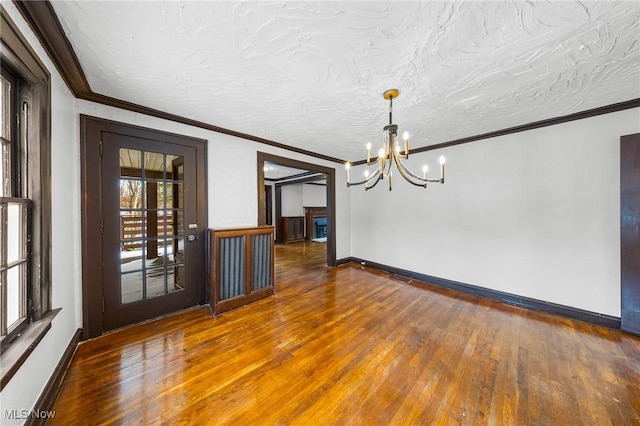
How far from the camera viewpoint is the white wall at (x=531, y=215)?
7.84 ft

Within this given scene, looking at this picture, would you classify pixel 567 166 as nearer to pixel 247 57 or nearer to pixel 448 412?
pixel 448 412

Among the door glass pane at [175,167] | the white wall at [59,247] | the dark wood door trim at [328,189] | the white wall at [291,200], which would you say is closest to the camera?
the white wall at [59,247]

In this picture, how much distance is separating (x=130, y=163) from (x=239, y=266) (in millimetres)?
1647

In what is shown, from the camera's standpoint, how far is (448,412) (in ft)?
4.52

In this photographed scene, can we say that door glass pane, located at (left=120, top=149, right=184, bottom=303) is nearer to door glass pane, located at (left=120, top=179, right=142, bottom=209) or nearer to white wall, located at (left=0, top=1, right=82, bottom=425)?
door glass pane, located at (left=120, top=179, right=142, bottom=209)

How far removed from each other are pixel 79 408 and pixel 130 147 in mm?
2183

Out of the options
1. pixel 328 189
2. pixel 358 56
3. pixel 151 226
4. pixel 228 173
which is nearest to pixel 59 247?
pixel 151 226

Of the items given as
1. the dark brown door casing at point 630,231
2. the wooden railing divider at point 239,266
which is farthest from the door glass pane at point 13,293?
the dark brown door casing at point 630,231

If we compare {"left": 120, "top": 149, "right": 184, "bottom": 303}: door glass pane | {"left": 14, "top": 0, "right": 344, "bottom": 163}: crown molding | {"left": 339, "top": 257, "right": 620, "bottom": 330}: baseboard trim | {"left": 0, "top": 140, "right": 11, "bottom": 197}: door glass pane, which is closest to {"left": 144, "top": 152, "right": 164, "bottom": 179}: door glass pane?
{"left": 120, "top": 149, "right": 184, "bottom": 303}: door glass pane

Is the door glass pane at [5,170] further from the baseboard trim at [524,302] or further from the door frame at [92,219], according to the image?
the baseboard trim at [524,302]

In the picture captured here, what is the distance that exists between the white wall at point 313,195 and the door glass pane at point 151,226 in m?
6.10

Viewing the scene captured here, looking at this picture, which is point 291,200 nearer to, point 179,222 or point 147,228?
point 179,222

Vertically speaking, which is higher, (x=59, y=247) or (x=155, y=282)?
(x=59, y=247)

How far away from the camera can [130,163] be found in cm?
237
